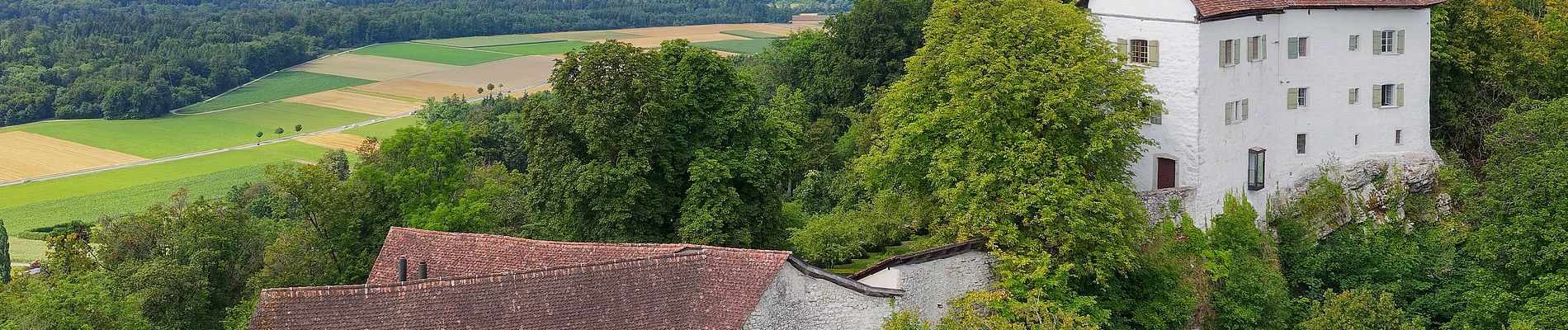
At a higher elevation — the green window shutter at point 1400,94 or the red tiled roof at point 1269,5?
the red tiled roof at point 1269,5

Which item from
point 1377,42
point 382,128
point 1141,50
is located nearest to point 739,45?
point 382,128

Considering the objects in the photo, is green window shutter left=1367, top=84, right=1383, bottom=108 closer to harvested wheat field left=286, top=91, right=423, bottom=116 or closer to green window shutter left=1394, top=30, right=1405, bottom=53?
green window shutter left=1394, top=30, right=1405, bottom=53

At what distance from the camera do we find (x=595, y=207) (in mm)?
41125

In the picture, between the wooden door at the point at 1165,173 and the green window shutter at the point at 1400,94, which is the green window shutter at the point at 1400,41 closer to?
the green window shutter at the point at 1400,94

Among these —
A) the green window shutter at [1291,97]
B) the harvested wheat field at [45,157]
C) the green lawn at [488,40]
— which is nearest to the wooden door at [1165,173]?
the green window shutter at [1291,97]

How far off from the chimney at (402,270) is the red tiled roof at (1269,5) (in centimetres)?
2249

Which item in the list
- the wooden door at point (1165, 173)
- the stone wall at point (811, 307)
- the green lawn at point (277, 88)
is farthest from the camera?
the green lawn at point (277, 88)

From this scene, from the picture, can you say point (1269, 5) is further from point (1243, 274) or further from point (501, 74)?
point (501, 74)

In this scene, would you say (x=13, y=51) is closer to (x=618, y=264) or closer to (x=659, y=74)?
(x=659, y=74)

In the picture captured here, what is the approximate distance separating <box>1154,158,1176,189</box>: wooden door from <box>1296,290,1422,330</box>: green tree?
17.4 ft

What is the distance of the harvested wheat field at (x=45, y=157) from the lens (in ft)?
290

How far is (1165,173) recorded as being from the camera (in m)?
43.5

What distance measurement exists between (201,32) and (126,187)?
4208 cm

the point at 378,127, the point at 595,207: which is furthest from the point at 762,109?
the point at 378,127
